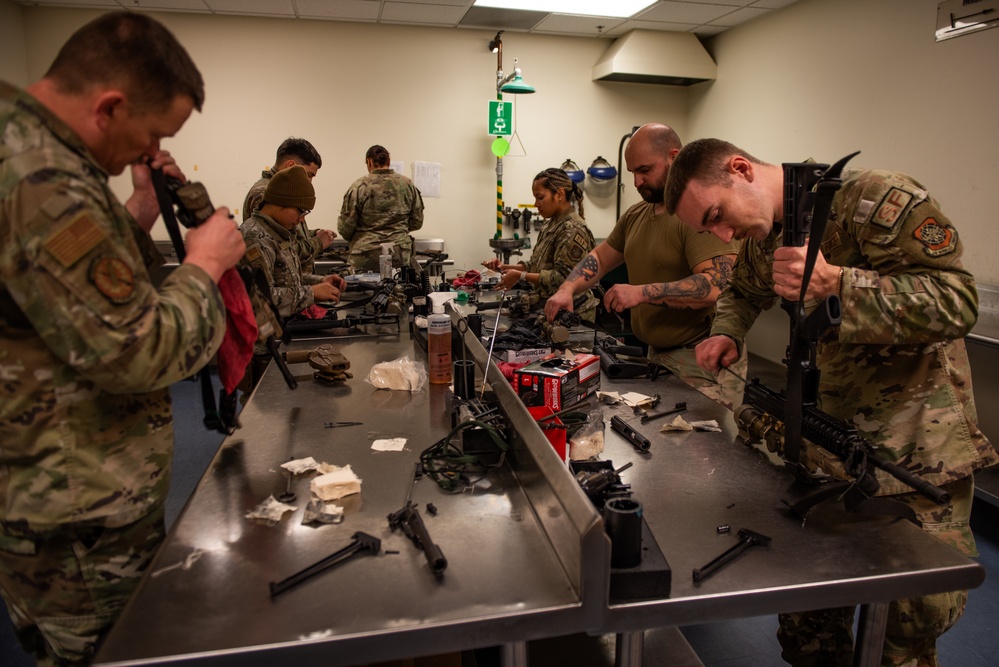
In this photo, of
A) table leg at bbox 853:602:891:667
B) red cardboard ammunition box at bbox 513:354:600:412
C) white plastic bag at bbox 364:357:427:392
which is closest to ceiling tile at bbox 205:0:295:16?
white plastic bag at bbox 364:357:427:392

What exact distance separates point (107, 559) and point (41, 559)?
0.10 metres

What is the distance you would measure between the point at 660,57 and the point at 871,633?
19.3ft

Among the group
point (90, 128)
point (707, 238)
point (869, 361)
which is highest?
point (90, 128)

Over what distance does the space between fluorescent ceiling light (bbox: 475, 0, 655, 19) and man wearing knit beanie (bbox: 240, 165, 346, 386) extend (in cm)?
330

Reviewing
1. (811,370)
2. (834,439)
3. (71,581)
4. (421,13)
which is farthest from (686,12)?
(71,581)

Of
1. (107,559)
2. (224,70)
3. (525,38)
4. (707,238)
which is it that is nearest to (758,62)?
(525,38)

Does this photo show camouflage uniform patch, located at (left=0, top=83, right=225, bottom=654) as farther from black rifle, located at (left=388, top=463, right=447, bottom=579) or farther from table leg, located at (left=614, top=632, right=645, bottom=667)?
table leg, located at (left=614, top=632, right=645, bottom=667)

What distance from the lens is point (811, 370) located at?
132cm

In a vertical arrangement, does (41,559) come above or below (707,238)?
below

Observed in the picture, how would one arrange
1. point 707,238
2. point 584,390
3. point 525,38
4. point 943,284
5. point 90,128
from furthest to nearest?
point 525,38
point 707,238
point 584,390
point 943,284
point 90,128

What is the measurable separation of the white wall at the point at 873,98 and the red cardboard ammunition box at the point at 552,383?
9.99 ft

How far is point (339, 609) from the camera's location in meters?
0.98

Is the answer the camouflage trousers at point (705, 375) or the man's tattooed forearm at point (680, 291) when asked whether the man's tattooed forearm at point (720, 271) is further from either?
the camouflage trousers at point (705, 375)

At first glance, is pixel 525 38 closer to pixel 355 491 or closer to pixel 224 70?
pixel 224 70
